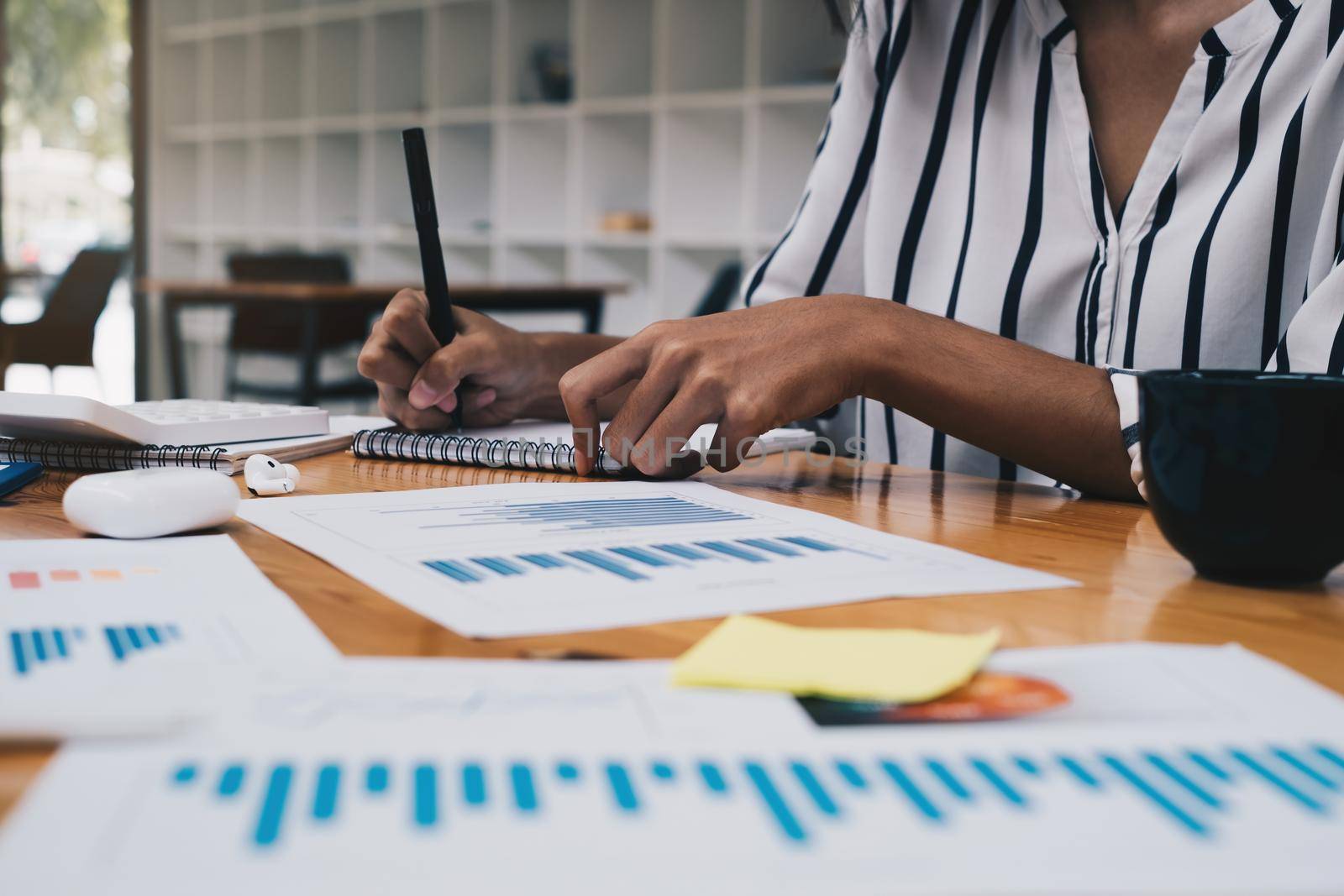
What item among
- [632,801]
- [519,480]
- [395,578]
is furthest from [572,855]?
[519,480]

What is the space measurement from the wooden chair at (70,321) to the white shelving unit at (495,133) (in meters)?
0.99

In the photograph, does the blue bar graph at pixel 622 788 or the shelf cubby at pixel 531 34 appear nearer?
the blue bar graph at pixel 622 788

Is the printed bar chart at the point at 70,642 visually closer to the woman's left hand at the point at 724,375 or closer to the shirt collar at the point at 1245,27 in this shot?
the woman's left hand at the point at 724,375

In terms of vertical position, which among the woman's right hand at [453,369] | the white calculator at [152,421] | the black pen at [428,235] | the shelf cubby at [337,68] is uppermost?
the shelf cubby at [337,68]

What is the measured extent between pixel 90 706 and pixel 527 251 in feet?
14.8

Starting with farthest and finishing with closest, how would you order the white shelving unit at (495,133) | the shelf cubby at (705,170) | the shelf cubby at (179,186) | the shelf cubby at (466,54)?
the shelf cubby at (179,186), the shelf cubby at (466,54), the shelf cubby at (705,170), the white shelving unit at (495,133)

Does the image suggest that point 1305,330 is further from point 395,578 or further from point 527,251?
point 527,251

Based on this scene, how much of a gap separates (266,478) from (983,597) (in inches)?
17.7

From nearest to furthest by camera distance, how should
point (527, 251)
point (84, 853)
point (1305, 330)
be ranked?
point (84, 853), point (1305, 330), point (527, 251)

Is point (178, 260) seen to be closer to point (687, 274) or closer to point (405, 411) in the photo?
point (687, 274)

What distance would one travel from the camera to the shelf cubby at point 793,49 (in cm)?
378

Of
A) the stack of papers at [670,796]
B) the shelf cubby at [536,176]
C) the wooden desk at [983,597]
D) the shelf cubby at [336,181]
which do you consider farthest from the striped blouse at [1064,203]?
the shelf cubby at [336,181]

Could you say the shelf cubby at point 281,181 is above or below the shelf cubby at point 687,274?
above

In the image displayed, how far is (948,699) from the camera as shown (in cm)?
35
